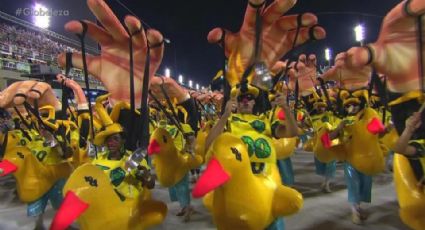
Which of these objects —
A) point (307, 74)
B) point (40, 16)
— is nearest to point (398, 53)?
point (307, 74)

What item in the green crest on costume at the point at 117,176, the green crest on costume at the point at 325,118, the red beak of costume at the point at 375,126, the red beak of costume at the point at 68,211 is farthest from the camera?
the green crest on costume at the point at 325,118

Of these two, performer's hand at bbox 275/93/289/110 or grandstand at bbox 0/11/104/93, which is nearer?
performer's hand at bbox 275/93/289/110

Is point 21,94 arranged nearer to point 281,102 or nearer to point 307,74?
point 281,102

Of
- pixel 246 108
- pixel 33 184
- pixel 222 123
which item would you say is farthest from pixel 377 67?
pixel 33 184

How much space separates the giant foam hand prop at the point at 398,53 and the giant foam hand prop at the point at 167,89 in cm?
225

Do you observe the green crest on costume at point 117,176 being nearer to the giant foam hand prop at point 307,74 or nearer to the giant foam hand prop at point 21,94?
the giant foam hand prop at point 21,94

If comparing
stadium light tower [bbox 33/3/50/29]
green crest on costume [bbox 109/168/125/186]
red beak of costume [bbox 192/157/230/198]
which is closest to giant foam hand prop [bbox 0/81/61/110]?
green crest on costume [bbox 109/168/125/186]

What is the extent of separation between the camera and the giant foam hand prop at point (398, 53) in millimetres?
2629

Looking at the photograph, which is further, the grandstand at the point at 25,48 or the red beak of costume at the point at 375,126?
the grandstand at the point at 25,48

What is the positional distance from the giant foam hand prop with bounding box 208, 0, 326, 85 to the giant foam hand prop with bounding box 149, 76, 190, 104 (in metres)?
1.06

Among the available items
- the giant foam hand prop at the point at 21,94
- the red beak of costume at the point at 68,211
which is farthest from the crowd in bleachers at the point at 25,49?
the red beak of costume at the point at 68,211

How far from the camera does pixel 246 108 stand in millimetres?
2867

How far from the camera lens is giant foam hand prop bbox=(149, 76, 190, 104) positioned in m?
4.56

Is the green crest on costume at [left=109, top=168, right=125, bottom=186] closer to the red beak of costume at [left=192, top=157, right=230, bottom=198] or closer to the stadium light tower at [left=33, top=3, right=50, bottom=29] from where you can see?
the red beak of costume at [left=192, top=157, right=230, bottom=198]
